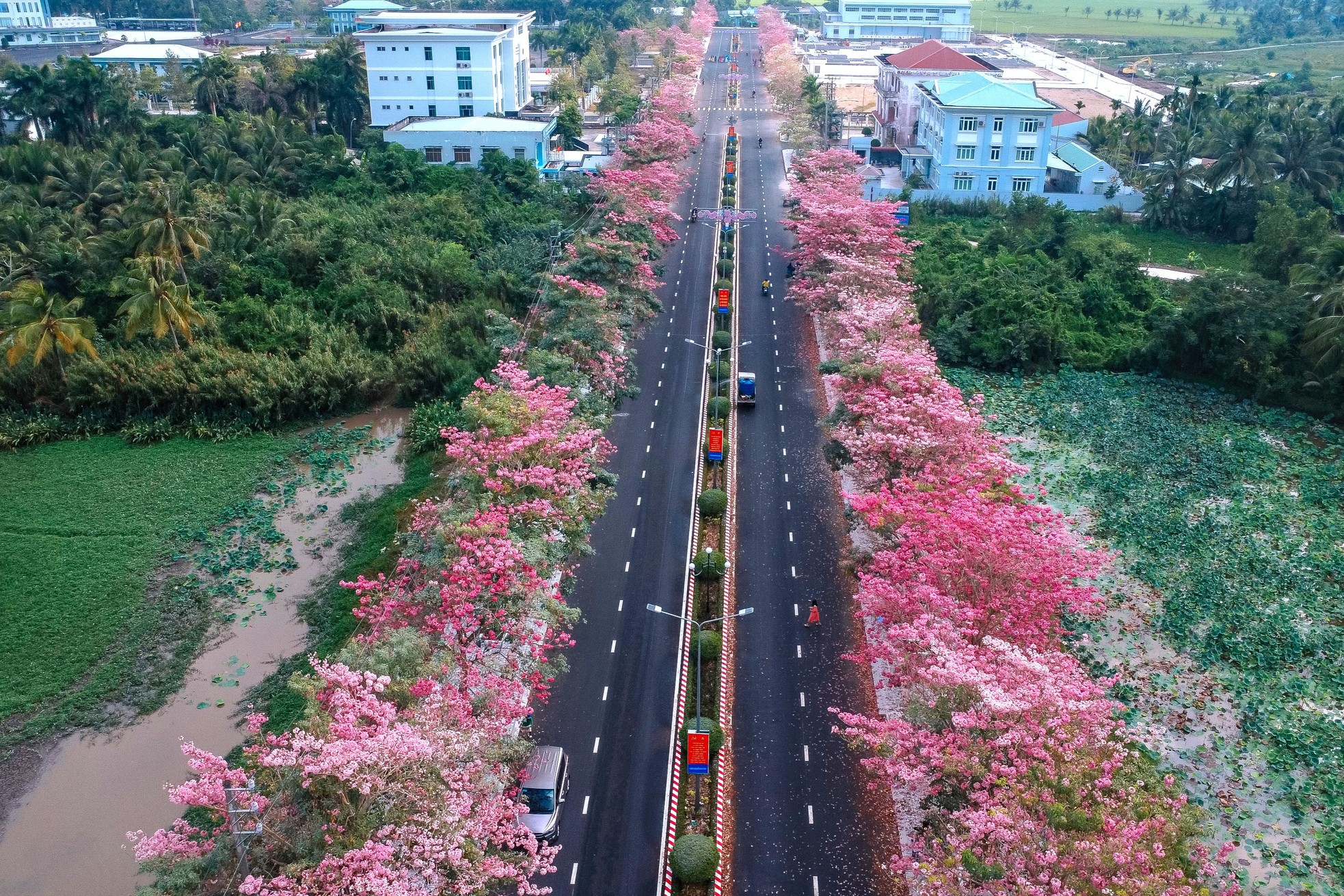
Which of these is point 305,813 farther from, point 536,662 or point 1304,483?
point 1304,483

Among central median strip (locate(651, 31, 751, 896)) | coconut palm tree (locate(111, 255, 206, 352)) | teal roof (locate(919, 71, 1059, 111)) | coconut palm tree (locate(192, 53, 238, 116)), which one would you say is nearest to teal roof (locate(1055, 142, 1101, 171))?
teal roof (locate(919, 71, 1059, 111))

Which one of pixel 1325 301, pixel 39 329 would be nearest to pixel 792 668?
pixel 1325 301

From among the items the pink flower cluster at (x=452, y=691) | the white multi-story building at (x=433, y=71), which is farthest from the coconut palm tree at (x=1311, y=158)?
the white multi-story building at (x=433, y=71)

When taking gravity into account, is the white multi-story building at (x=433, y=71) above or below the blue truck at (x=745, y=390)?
above

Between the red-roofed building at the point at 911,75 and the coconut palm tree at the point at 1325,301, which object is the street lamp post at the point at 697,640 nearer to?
the coconut palm tree at the point at 1325,301

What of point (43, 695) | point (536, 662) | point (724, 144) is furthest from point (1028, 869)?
point (724, 144)

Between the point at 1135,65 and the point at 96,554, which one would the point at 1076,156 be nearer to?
the point at 96,554
